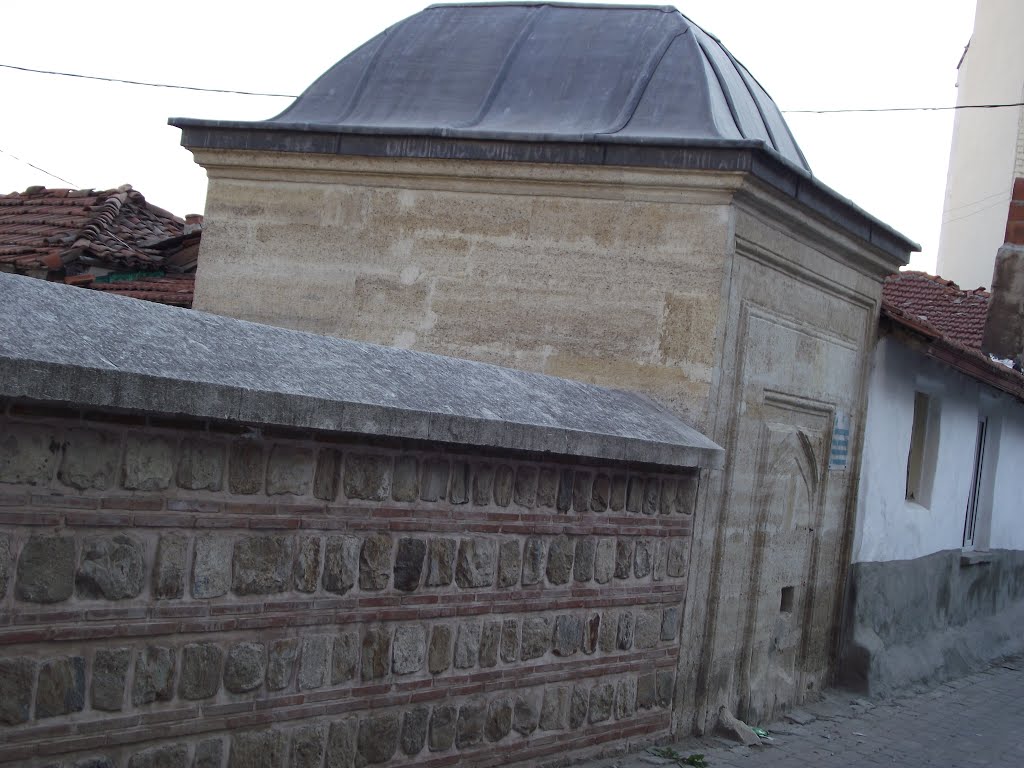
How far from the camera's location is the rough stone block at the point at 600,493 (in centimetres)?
626

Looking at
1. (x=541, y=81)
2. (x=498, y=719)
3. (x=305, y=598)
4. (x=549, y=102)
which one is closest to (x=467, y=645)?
(x=498, y=719)

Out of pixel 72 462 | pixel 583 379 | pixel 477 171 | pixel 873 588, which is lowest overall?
pixel 873 588

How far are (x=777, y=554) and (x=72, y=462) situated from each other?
5757 millimetres

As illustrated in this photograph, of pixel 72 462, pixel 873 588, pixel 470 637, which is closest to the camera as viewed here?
pixel 72 462

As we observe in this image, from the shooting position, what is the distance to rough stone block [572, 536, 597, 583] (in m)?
6.19

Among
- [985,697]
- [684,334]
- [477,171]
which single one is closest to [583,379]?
[684,334]

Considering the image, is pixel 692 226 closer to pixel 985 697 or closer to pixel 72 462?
pixel 72 462

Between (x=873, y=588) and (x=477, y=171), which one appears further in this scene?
(x=873, y=588)

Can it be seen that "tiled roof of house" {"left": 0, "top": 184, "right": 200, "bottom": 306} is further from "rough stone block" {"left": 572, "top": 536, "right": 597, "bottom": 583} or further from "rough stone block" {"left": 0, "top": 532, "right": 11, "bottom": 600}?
"rough stone block" {"left": 0, "top": 532, "right": 11, "bottom": 600}

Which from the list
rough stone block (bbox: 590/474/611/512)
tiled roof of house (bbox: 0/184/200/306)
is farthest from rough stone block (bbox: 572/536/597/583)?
tiled roof of house (bbox: 0/184/200/306)

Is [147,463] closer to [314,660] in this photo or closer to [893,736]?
[314,660]

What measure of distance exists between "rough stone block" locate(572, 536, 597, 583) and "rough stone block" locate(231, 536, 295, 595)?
1.92m

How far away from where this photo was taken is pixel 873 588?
1013 centimetres

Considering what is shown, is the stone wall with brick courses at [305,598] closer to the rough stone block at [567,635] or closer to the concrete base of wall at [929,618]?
the rough stone block at [567,635]
